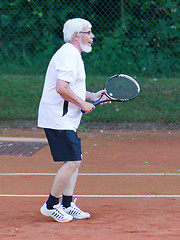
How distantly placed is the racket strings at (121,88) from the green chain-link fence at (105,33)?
189 inches

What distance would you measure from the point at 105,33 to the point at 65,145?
243 inches

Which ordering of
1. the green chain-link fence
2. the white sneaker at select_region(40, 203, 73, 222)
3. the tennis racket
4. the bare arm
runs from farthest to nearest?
the green chain-link fence
the tennis racket
the white sneaker at select_region(40, 203, 73, 222)
the bare arm

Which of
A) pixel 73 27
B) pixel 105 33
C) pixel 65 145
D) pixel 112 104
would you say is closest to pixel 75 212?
pixel 65 145

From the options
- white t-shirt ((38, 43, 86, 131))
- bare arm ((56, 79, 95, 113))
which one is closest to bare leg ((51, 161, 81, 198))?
white t-shirt ((38, 43, 86, 131))

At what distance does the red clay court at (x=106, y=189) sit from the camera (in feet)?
14.0

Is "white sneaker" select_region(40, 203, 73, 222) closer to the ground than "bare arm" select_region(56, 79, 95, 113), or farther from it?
closer to the ground

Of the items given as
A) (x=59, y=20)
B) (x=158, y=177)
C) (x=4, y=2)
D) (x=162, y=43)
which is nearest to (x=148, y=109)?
(x=162, y=43)

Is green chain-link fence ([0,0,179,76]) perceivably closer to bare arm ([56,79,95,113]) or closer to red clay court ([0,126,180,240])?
red clay court ([0,126,180,240])

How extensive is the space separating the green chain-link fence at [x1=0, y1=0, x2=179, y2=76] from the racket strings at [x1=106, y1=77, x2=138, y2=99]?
4805mm

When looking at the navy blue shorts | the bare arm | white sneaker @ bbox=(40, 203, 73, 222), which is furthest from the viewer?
white sneaker @ bbox=(40, 203, 73, 222)

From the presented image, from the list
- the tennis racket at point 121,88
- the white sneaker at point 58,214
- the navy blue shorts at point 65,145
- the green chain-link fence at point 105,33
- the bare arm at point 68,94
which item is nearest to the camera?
the bare arm at point 68,94

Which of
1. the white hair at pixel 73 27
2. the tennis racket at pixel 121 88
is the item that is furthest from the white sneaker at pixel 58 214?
the white hair at pixel 73 27

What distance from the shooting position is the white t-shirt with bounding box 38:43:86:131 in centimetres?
433

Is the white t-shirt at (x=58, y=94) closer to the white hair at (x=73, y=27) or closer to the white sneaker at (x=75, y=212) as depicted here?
the white hair at (x=73, y=27)
